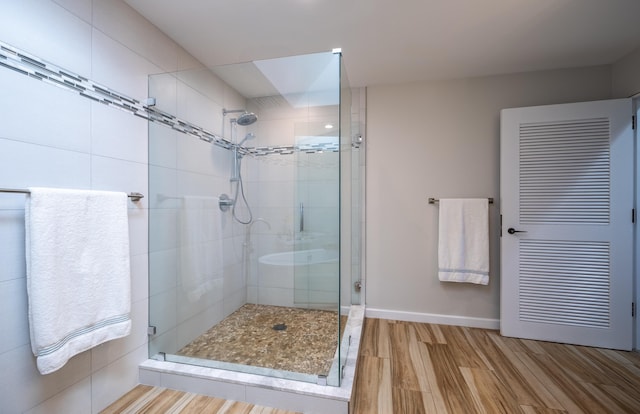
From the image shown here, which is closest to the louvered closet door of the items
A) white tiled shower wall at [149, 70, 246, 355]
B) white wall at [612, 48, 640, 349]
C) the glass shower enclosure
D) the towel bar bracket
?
white wall at [612, 48, 640, 349]

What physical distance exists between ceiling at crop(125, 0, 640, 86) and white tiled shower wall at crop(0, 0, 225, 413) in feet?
1.05

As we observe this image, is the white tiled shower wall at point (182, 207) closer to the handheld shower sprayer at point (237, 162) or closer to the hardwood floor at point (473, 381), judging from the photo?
the handheld shower sprayer at point (237, 162)

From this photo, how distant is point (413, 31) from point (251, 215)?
1.72 metres

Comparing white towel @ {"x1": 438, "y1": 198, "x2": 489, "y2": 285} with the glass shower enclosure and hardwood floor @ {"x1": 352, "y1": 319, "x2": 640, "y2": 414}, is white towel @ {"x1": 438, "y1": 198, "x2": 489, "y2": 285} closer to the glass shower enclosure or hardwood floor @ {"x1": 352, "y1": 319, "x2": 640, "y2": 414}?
hardwood floor @ {"x1": 352, "y1": 319, "x2": 640, "y2": 414}

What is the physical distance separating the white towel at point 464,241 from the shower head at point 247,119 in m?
1.81

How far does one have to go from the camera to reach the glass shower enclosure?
5.57ft

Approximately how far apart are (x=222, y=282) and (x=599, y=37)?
327cm

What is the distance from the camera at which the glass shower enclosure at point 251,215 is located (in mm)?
1698

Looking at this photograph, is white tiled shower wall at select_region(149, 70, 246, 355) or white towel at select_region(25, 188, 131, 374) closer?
white towel at select_region(25, 188, 131, 374)

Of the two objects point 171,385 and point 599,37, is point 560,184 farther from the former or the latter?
point 171,385

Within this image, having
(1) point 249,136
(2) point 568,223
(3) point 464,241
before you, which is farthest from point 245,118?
(2) point 568,223

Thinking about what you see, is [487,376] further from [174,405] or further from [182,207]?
[182,207]

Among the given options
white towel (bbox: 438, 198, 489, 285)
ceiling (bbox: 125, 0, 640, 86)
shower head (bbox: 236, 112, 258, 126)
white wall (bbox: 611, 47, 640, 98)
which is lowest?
white towel (bbox: 438, 198, 489, 285)

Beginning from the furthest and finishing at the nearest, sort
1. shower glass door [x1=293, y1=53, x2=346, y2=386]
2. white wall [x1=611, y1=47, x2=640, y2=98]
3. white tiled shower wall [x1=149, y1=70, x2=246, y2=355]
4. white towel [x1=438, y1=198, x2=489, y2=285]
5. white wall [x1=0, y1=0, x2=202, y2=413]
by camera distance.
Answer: white towel [x1=438, y1=198, x2=489, y2=285] → white wall [x1=611, y1=47, x2=640, y2=98] → white tiled shower wall [x1=149, y1=70, x2=246, y2=355] → shower glass door [x1=293, y1=53, x2=346, y2=386] → white wall [x1=0, y1=0, x2=202, y2=413]
